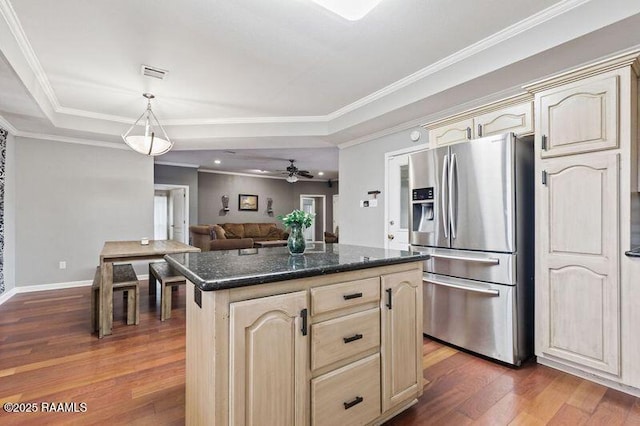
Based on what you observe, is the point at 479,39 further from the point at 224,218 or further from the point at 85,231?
the point at 224,218

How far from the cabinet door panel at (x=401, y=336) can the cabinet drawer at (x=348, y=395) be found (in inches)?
3.2

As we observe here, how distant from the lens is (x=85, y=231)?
4.97 m

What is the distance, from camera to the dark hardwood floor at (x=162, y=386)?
177 centimetres

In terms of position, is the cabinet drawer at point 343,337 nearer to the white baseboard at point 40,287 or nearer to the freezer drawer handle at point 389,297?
the freezer drawer handle at point 389,297

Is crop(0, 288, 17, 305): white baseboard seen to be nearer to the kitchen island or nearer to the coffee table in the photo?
the kitchen island

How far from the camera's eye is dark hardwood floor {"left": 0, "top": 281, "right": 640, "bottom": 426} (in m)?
1.77

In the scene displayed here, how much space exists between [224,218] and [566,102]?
8812 mm

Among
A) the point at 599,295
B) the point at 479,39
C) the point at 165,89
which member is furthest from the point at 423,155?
the point at 165,89

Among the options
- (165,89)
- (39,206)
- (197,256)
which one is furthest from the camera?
(39,206)

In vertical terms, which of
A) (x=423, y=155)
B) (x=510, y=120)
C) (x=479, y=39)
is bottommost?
(x=423, y=155)

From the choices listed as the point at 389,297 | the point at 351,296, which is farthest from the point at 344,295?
the point at 389,297

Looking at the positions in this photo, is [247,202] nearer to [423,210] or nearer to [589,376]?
[423,210]

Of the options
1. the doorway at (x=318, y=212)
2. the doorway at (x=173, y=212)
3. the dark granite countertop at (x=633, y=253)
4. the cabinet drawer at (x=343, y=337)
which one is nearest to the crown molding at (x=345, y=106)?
the dark granite countertop at (x=633, y=253)

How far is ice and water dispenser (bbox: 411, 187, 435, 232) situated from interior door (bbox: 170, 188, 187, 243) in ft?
21.8
